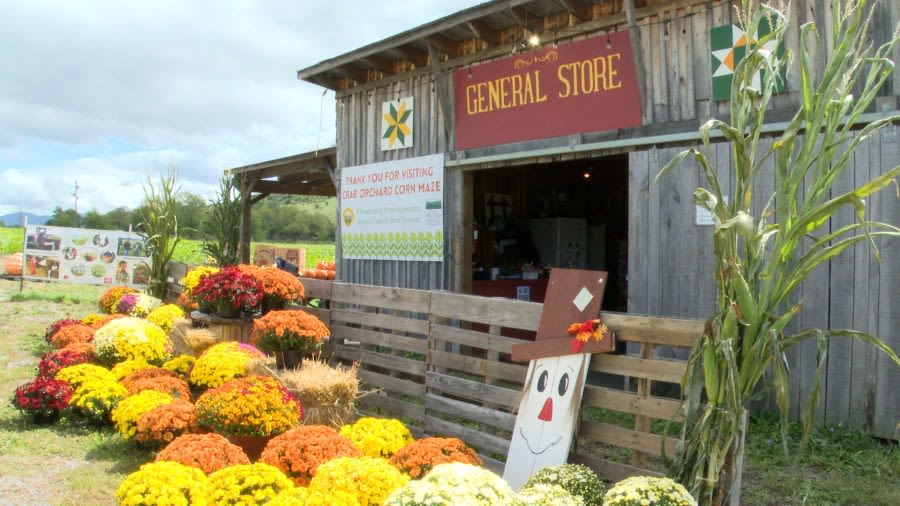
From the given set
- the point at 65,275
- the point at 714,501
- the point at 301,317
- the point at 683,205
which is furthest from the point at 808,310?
the point at 65,275

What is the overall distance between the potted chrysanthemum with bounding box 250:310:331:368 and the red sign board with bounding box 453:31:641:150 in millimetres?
2896

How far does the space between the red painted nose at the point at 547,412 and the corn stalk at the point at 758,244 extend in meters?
1.04

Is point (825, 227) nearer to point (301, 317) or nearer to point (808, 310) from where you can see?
point (808, 310)

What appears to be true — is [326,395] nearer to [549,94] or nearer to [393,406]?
[393,406]

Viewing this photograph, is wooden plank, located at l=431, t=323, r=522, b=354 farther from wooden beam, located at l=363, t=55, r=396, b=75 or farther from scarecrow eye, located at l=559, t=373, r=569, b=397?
wooden beam, located at l=363, t=55, r=396, b=75

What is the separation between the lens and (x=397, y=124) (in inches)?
351

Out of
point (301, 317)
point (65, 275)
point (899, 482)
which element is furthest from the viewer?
point (65, 275)

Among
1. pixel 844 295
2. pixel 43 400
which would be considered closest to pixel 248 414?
pixel 43 400

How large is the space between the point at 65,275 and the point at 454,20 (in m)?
14.7

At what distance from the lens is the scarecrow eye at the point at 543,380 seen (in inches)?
172

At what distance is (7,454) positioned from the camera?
524 cm

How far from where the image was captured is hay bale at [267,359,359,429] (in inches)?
209

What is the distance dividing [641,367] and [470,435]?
1633mm

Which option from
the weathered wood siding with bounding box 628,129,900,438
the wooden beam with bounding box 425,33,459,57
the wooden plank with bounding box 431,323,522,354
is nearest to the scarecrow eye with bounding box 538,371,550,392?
the wooden plank with bounding box 431,323,522,354
